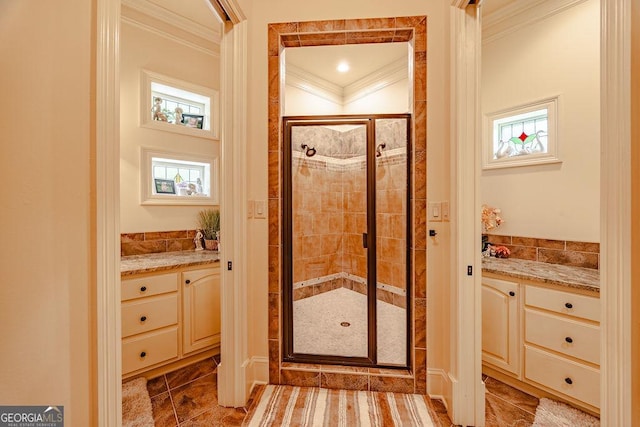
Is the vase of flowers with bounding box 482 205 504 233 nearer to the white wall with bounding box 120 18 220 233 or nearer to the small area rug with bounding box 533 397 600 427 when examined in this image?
the small area rug with bounding box 533 397 600 427

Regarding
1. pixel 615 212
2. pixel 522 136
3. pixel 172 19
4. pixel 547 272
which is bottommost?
pixel 547 272

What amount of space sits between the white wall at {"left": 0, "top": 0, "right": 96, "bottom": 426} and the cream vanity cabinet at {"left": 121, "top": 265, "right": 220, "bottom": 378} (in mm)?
1283

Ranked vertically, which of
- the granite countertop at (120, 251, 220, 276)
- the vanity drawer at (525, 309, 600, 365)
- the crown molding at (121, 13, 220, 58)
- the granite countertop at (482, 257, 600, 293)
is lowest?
the vanity drawer at (525, 309, 600, 365)

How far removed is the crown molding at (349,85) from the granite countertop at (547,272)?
228 cm

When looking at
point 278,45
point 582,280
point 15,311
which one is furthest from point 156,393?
point 582,280

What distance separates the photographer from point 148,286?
1.82 meters

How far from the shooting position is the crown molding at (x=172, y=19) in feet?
7.02

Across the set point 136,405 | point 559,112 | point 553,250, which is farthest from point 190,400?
point 559,112

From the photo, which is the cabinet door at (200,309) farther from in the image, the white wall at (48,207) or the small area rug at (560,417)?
the small area rug at (560,417)

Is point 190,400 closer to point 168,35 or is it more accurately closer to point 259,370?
point 259,370

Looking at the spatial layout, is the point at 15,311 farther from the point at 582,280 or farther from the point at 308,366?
the point at 582,280

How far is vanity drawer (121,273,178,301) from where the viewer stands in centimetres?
174

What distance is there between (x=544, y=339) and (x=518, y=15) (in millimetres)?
2552

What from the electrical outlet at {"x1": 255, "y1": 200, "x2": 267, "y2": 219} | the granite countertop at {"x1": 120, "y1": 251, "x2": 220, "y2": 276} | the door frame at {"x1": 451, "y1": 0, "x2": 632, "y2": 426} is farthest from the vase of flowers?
the granite countertop at {"x1": 120, "y1": 251, "x2": 220, "y2": 276}
